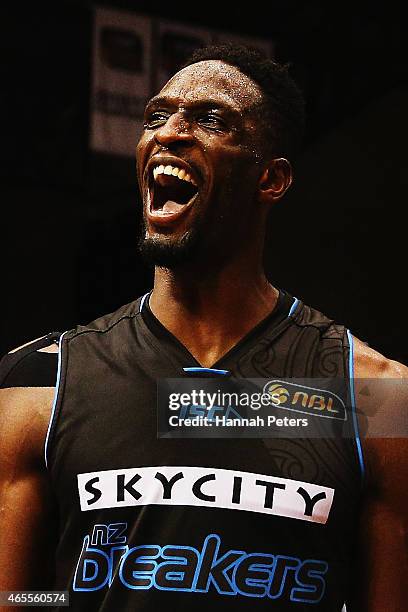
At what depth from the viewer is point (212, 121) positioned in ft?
7.24

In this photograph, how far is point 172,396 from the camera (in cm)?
212

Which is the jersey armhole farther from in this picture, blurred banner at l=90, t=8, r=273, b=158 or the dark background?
blurred banner at l=90, t=8, r=273, b=158

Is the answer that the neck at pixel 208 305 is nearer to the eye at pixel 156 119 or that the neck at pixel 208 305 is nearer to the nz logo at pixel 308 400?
the nz logo at pixel 308 400

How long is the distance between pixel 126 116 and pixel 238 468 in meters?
4.17

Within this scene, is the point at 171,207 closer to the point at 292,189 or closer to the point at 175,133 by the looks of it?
the point at 175,133

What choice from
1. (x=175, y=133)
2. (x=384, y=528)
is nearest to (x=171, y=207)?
(x=175, y=133)

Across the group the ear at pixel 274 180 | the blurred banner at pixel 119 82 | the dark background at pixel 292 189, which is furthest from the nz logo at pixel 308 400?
the blurred banner at pixel 119 82

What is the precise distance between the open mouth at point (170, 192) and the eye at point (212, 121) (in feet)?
0.40

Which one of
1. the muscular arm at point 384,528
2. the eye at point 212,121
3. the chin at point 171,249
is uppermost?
the eye at point 212,121

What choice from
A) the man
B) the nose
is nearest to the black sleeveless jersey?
the man

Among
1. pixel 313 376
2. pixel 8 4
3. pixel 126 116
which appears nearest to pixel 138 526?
pixel 313 376

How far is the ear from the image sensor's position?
229 cm

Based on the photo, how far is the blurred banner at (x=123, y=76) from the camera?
5.89 meters

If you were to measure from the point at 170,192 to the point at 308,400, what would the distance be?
1.74 ft
